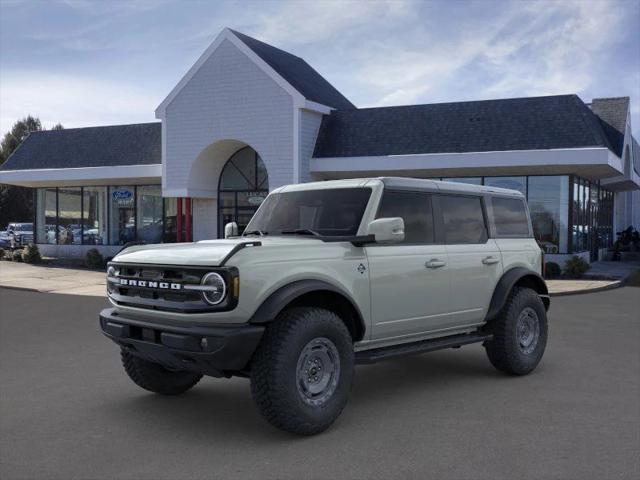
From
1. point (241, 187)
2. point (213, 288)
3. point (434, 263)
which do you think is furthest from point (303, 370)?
point (241, 187)

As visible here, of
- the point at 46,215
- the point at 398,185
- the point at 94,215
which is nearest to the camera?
the point at 398,185

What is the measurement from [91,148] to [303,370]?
25030 mm

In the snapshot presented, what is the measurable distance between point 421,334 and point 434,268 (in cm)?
65

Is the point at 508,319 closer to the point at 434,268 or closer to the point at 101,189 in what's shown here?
the point at 434,268

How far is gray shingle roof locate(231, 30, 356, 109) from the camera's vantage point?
2233 centimetres

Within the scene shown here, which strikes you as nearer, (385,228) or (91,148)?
(385,228)

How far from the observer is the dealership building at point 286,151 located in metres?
20.2

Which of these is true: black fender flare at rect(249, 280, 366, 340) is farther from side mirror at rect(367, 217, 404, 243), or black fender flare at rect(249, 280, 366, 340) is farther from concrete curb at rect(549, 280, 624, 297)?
concrete curb at rect(549, 280, 624, 297)

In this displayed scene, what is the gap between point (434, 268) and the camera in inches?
254

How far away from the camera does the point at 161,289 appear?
17.6ft

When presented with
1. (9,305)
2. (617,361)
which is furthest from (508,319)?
(9,305)

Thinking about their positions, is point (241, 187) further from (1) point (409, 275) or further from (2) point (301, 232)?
(1) point (409, 275)

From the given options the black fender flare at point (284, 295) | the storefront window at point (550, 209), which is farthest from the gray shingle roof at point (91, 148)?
the black fender flare at point (284, 295)

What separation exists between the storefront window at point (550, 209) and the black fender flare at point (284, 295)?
17.4 metres
